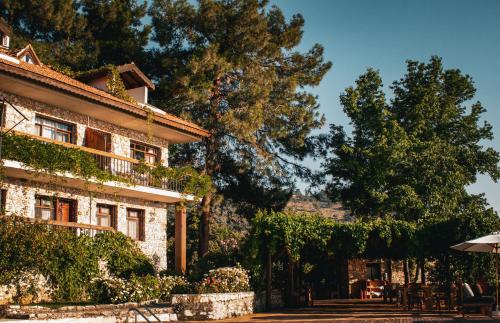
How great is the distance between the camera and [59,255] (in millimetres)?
18547

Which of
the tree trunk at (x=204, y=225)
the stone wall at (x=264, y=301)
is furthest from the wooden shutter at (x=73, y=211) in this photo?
the tree trunk at (x=204, y=225)

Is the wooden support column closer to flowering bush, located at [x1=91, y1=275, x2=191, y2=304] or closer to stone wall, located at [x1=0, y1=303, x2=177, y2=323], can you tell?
flowering bush, located at [x1=91, y1=275, x2=191, y2=304]

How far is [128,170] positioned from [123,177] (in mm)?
1260

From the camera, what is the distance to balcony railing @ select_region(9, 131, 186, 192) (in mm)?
22033

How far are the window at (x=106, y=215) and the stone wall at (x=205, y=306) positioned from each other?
6866 mm

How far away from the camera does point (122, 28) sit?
35.3m

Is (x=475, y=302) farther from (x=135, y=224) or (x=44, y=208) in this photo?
(x=44, y=208)

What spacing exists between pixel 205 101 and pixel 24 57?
33.2 feet

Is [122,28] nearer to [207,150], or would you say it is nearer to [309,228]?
[207,150]

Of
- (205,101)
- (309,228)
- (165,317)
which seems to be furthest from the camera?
(205,101)

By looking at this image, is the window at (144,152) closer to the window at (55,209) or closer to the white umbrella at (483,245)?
the window at (55,209)

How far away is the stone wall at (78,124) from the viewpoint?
20.3 meters

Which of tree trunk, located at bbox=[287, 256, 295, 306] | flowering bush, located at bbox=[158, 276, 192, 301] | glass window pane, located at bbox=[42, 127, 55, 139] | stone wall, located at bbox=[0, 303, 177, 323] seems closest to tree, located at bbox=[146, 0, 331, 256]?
tree trunk, located at bbox=[287, 256, 295, 306]

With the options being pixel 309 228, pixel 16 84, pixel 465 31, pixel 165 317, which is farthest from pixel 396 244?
pixel 16 84
